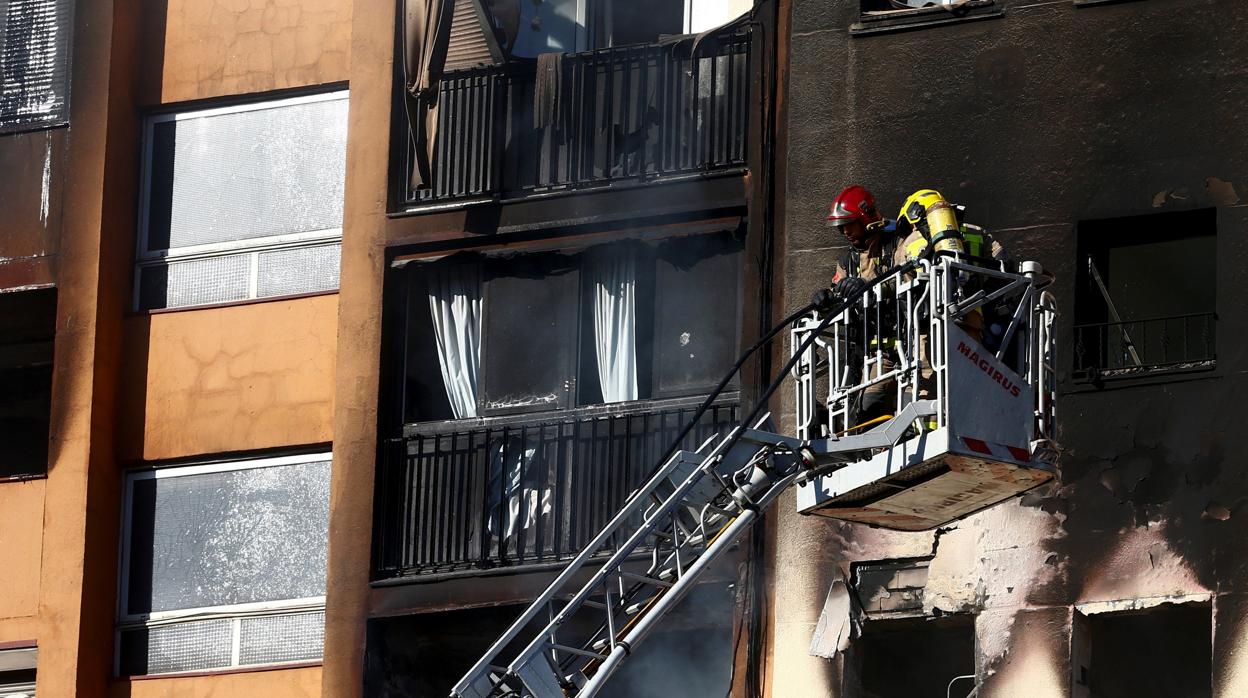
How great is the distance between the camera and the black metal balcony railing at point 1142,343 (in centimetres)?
1961

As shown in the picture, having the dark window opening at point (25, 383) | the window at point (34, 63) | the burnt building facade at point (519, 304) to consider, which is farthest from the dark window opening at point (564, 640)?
the window at point (34, 63)

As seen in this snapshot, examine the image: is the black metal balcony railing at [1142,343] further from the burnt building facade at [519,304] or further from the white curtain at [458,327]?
the white curtain at [458,327]

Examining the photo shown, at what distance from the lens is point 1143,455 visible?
62.5 feet

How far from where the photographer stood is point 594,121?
22.3m

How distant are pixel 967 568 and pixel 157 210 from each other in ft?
27.0

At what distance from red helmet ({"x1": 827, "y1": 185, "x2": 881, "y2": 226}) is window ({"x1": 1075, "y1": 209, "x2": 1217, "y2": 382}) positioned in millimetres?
2109

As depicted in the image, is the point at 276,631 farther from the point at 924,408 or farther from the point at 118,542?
the point at 924,408

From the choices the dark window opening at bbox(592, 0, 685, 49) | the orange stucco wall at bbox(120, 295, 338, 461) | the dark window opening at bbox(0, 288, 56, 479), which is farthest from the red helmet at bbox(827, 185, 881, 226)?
the dark window opening at bbox(0, 288, 56, 479)

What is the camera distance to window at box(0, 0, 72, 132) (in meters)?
23.6

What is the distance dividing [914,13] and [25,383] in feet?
28.8

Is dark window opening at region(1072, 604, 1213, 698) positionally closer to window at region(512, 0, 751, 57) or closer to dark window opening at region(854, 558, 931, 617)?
dark window opening at region(854, 558, 931, 617)

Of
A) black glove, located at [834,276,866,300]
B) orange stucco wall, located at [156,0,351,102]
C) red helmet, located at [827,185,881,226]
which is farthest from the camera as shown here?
orange stucco wall, located at [156,0,351,102]

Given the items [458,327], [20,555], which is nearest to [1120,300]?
[458,327]

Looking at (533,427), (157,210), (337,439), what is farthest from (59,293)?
(533,427)
